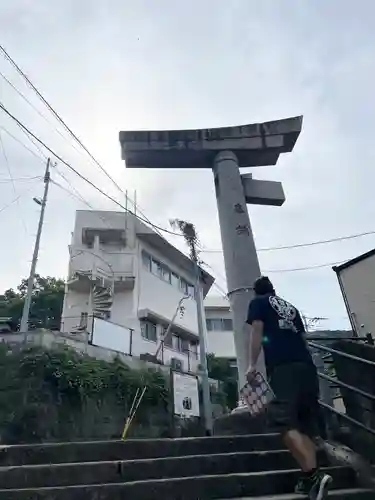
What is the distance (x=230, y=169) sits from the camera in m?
6.34

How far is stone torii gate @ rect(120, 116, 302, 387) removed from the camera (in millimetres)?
6125

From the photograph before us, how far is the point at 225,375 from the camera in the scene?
21.5 metres

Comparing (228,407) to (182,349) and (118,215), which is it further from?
(118,215)

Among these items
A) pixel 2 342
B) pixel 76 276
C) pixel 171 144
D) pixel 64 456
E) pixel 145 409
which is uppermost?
pixel 76 276

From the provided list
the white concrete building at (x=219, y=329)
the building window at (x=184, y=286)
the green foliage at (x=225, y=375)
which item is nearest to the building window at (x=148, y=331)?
the building window at (x=184, y=286)

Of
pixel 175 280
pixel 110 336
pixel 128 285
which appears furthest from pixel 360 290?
pixel 175 280

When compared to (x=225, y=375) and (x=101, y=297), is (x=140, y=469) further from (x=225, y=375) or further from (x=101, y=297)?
(x=225, y=375)

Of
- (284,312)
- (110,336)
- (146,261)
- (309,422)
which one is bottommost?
(309,422)

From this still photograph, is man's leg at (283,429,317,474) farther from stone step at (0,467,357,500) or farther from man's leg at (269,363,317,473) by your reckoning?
stone step at (0,467,357,500)

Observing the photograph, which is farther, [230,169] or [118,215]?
[118,215]

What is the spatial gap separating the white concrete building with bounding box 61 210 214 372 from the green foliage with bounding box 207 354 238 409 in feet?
3.32

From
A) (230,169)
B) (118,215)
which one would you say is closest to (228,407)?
(118,215)

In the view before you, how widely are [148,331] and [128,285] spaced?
94.3 inches

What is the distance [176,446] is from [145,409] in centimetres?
Answer: 1095
